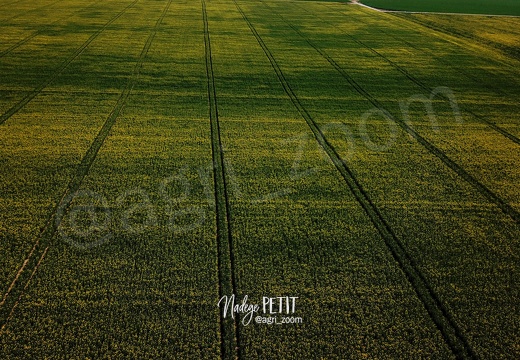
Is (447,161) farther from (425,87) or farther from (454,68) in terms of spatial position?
(454,68)

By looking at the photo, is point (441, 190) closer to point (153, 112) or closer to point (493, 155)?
point (493, 155)

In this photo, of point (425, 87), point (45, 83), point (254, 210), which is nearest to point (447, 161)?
point (254, 210)

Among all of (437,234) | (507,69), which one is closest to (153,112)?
(437,234)

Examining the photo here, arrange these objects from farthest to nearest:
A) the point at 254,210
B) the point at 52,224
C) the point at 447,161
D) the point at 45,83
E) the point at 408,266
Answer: the point at 45,83, the point at 447,161, the point at 254,210, the point at 52,224, the point at 408,266

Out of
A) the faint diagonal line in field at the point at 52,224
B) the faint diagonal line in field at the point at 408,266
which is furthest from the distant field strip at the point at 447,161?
the faint diagonal line in field at the point at 52,224

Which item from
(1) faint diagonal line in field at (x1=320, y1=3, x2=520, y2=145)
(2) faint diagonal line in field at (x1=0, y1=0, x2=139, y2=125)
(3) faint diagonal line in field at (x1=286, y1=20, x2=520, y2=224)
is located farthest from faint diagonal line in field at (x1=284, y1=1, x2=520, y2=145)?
(2) faint diagonal line in field at (x1=0, y1=0, x2=139, y2=125)

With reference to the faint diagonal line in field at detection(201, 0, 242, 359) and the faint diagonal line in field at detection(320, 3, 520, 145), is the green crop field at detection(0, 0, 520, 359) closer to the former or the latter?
the faint diagonal line in field at detection(201, 0, 242, 359)
